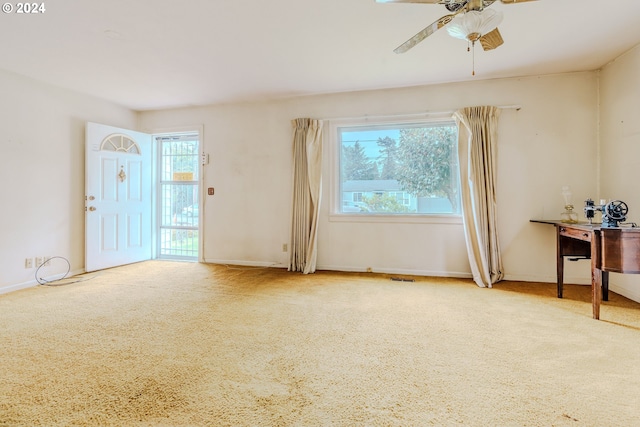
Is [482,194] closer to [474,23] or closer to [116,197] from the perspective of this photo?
[474,23]

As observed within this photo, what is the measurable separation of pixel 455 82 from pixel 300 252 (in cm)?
303

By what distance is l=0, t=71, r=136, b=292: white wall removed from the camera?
3428 mm

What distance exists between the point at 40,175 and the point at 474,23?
4.82 metres

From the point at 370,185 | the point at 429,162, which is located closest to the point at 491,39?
the point at 429,162

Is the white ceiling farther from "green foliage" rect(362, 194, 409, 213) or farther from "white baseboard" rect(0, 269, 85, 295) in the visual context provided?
"white baseboard" rect(0, 269, 85, 295)

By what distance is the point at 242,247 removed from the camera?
475 centimetres

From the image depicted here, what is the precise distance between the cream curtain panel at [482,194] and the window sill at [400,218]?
224mm

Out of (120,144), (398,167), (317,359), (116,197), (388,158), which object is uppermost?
(120,144)

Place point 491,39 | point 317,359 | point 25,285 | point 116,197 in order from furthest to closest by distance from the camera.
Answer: point 116,197, point 25,285, point 491,39, point 317,359

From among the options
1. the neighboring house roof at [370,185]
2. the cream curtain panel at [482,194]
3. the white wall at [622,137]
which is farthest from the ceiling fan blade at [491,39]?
the neighboring house roof at [370,185]


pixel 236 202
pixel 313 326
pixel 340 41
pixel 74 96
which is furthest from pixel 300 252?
pixel 74 96

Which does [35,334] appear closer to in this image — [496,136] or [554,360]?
[554,360]

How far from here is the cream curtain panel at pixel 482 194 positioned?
3.67m

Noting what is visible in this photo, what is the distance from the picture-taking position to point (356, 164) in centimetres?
434
